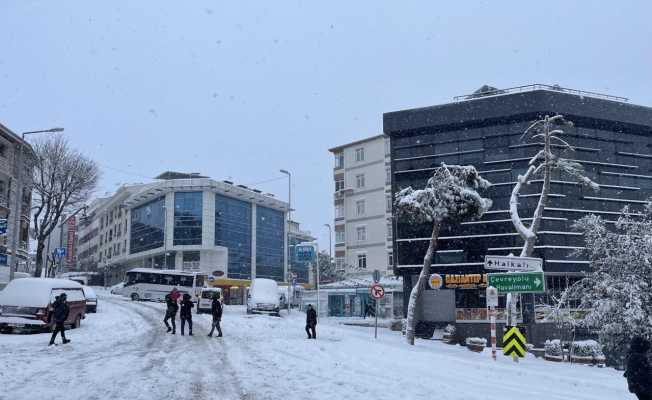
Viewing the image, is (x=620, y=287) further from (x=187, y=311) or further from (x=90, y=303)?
(x=90, y=303)

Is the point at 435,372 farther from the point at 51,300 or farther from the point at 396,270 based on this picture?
the point at 396,270

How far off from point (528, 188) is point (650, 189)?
30.2 feet

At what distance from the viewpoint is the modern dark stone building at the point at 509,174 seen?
1446 inches

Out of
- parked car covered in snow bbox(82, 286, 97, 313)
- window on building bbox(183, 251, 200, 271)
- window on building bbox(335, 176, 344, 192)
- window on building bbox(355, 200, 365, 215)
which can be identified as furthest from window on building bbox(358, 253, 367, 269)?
parked car covered in snow bbox(82, 286, 97, 313)

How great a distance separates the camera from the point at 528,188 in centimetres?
3750

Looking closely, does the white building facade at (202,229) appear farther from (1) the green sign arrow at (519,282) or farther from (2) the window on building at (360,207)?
(1) the green sign arrow at (519,282)

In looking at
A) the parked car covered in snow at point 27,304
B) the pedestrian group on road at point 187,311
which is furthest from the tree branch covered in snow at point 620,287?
the parked car covered in snow at point 27,304

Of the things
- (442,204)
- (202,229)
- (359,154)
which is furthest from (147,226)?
(442,204)

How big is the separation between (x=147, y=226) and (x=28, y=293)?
183 ft

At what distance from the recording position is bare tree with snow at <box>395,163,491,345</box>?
29.0 metres

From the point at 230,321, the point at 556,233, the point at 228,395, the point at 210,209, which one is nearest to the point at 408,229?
the point at 556,233

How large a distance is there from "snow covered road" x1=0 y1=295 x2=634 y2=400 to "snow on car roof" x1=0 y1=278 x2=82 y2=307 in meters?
1.60

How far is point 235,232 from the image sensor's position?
241 ft

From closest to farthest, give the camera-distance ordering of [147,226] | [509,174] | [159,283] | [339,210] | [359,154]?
[509,174] → [159,283] → [359,154] → [339,210] → [147,226]
